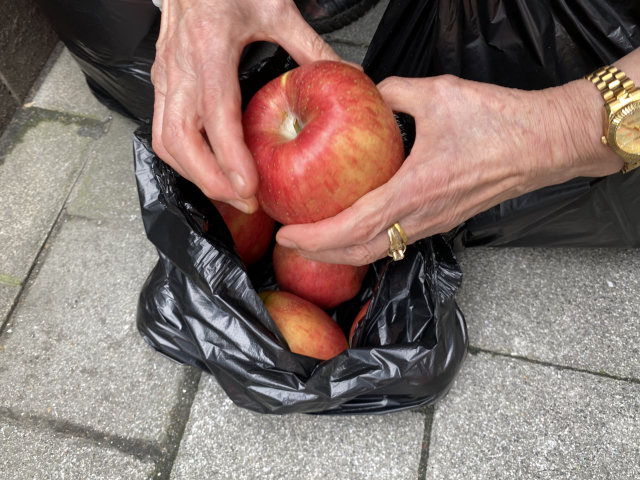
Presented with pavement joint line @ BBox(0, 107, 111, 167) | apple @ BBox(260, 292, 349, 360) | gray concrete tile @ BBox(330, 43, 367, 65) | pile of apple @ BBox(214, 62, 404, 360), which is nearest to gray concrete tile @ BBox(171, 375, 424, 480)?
apple @ BBox(260, 292, 349, 360)

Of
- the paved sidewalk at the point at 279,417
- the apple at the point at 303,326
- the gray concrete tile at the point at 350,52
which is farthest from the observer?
the gray concrete tile at the point at 350,52

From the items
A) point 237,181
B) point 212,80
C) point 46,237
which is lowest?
point 46,237

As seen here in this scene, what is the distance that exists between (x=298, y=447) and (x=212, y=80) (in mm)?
939

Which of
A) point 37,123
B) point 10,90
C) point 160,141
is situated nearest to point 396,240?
point 160,141

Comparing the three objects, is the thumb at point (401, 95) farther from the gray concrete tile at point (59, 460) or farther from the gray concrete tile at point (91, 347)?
the gray concrete tile at point (59, 460)

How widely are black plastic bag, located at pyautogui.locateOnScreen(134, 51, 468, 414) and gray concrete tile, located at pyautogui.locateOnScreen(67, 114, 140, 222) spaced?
23.8 inches

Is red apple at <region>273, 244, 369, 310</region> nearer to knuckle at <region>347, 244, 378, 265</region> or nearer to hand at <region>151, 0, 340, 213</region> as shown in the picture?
knuckle at <region>347, 244, 378, 265</region>

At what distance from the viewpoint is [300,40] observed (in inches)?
39.7

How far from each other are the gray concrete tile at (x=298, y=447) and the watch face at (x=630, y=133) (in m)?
0.83

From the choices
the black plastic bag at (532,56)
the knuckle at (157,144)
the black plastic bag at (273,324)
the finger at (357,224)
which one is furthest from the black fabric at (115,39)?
the finger at (357,224)

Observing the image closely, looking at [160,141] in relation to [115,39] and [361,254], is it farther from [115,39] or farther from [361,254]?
[115,39]

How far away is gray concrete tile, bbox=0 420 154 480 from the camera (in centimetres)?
122

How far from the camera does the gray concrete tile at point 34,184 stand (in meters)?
1.58

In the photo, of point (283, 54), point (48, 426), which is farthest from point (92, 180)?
point (283, 54)
